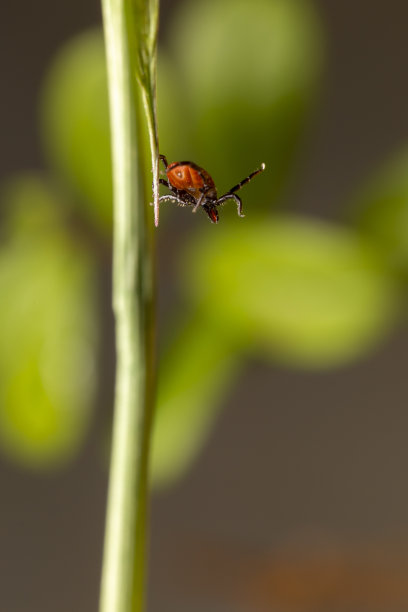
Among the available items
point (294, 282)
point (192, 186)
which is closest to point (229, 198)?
point (192, 186)

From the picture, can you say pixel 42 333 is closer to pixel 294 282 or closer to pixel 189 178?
pixel 294 282

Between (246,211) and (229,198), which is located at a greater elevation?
(246,211)

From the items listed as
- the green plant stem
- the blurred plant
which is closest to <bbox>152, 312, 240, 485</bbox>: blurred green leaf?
the blurred plant

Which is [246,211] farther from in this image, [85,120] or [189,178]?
[189,178]

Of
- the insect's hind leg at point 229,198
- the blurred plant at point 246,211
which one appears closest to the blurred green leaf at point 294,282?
the blurred plant at point 246,211

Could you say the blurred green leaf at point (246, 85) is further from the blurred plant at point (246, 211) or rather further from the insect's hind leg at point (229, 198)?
the insect's hind leg at point (229, 198)

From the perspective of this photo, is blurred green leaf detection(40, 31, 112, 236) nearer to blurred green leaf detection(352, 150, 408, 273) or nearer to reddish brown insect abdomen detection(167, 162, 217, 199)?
blurred green leaf detection(352, 150, 408, 273)

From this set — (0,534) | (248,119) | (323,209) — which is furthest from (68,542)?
(248,119)

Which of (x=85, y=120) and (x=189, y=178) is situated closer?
(x=189, y=178)
